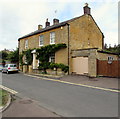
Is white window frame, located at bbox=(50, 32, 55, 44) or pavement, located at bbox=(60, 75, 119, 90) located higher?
white window frame, located at bbox=(50, 32, 55, 44)

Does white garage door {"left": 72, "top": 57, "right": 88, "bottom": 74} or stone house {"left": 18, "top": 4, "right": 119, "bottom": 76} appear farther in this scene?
white garage door {"left": 72, "top": 57, "right": 88, "bottom": 74}

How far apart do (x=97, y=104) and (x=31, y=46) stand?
1844 centimetres

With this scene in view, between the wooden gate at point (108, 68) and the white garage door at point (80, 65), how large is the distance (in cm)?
158

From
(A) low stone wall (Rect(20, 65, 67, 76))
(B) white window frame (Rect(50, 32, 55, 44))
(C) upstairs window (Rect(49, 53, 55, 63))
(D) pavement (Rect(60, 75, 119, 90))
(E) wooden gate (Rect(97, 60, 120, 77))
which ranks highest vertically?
(B) white window frame (Rect(50, 32, 55, 44))

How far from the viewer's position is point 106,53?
1562 centimetres

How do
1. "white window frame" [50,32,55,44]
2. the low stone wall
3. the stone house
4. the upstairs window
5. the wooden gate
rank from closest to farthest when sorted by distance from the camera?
the wooden gate
the stone house
the low stone wall
the upstairs window
"white window frame" [50,32,55,44]

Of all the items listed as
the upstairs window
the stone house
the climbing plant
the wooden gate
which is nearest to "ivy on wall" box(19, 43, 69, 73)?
the climbing plant

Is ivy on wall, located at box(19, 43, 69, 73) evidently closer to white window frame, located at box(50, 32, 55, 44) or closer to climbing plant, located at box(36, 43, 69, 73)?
climbing plant, located at box(36, 43, 69, 73)

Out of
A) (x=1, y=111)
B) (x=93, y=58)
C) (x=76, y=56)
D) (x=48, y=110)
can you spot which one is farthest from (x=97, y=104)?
(x=76, y=56)

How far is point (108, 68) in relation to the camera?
41.2 ft

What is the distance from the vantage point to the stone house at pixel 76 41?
1405 cm

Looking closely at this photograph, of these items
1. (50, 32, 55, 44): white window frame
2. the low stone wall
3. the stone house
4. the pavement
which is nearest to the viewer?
the pavement

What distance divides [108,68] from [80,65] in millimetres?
3491

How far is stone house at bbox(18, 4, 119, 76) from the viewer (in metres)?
14.0
